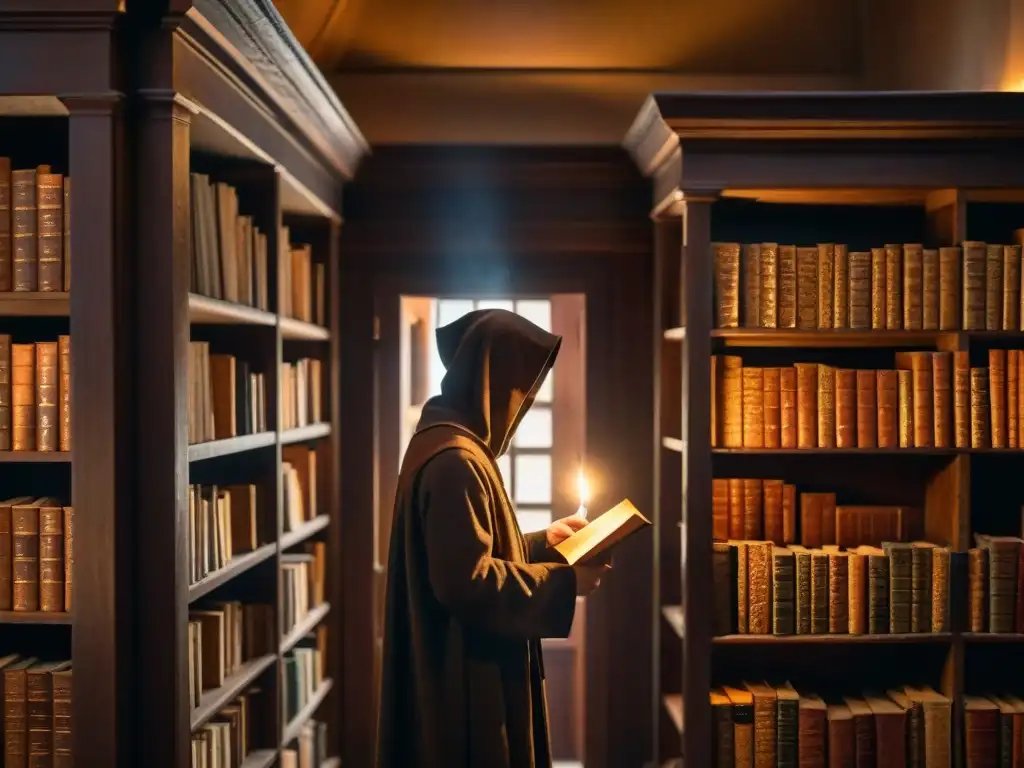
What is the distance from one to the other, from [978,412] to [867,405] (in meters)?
0.33

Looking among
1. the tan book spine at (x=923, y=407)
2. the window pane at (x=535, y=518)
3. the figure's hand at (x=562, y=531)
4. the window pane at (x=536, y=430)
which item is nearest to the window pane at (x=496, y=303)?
the window pane at (x=536, y=430)

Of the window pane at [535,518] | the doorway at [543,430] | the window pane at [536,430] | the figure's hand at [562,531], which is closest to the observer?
the figure's hand at [562,531]

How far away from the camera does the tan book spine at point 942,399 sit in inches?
128

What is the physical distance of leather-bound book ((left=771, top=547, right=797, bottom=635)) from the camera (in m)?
3.25

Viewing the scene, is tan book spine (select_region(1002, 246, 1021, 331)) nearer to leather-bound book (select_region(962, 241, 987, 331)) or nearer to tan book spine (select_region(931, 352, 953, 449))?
leather-bound book (select_region(962, 241, 987, 331))

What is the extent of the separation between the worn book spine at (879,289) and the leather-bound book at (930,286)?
0.37ft

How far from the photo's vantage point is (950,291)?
3.24 m

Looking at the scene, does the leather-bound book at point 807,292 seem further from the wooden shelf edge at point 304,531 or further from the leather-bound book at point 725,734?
the wooden shelf edge at point 304,531

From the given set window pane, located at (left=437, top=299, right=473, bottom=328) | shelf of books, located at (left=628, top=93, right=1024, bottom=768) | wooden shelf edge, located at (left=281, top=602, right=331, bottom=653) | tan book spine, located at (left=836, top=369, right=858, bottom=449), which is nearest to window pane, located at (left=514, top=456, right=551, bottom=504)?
window pane, located at (left=437, top=299, right=473, bottom=328)

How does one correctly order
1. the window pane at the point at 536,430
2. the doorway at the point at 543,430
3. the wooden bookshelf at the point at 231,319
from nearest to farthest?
the wooden bookshelf at the point at 231,319, the doorway at the point at 543,430, the window pane at the point at 536,430

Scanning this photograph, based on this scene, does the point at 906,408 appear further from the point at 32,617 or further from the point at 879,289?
the point at 32,617

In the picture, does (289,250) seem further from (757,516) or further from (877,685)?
(877,685)

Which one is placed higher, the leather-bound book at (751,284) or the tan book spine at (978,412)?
the leather-bound book at (751,284)

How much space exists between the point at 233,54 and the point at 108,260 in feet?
2.05
